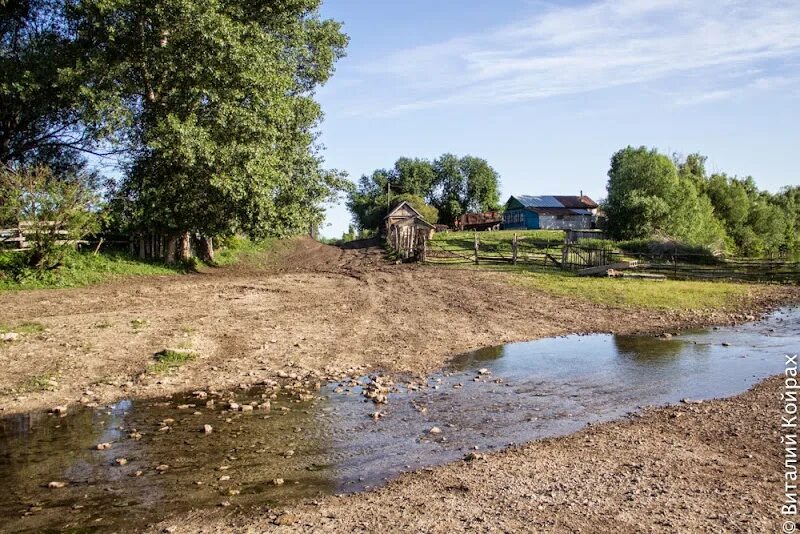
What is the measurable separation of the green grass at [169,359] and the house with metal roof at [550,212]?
84.4m

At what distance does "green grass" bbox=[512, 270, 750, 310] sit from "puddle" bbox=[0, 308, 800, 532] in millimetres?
9959

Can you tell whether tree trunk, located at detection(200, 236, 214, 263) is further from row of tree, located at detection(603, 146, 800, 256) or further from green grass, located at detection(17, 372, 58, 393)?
row of tree, located at detection(603, 146, 800, 256)

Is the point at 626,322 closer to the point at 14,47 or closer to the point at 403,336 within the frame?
the point at 403,336

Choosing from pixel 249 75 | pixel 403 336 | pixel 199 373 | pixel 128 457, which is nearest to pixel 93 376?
pixel 199 373

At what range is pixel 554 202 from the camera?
339 feet

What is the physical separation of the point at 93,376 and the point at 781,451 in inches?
482

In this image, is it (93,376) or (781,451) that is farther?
(93,376)

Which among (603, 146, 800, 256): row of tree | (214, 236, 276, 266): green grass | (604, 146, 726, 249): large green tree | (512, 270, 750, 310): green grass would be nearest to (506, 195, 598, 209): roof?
(603, 146, 800, 256): row of tree

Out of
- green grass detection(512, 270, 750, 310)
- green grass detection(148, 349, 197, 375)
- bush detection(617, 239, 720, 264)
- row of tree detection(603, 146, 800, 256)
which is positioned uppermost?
row of tree detection(603, 146, 800, 256)

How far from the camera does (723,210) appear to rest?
84000mm

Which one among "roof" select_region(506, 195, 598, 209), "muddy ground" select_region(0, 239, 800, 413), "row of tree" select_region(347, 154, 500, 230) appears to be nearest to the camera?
"muddy ground" select_region(0, 239, 800, 413)

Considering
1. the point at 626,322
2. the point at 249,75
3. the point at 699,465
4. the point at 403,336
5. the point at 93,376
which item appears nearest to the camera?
the point at 699,465

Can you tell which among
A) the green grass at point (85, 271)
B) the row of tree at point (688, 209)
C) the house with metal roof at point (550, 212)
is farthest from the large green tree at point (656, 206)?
the green grass at point (85, 271)

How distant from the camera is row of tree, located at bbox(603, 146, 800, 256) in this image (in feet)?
212
